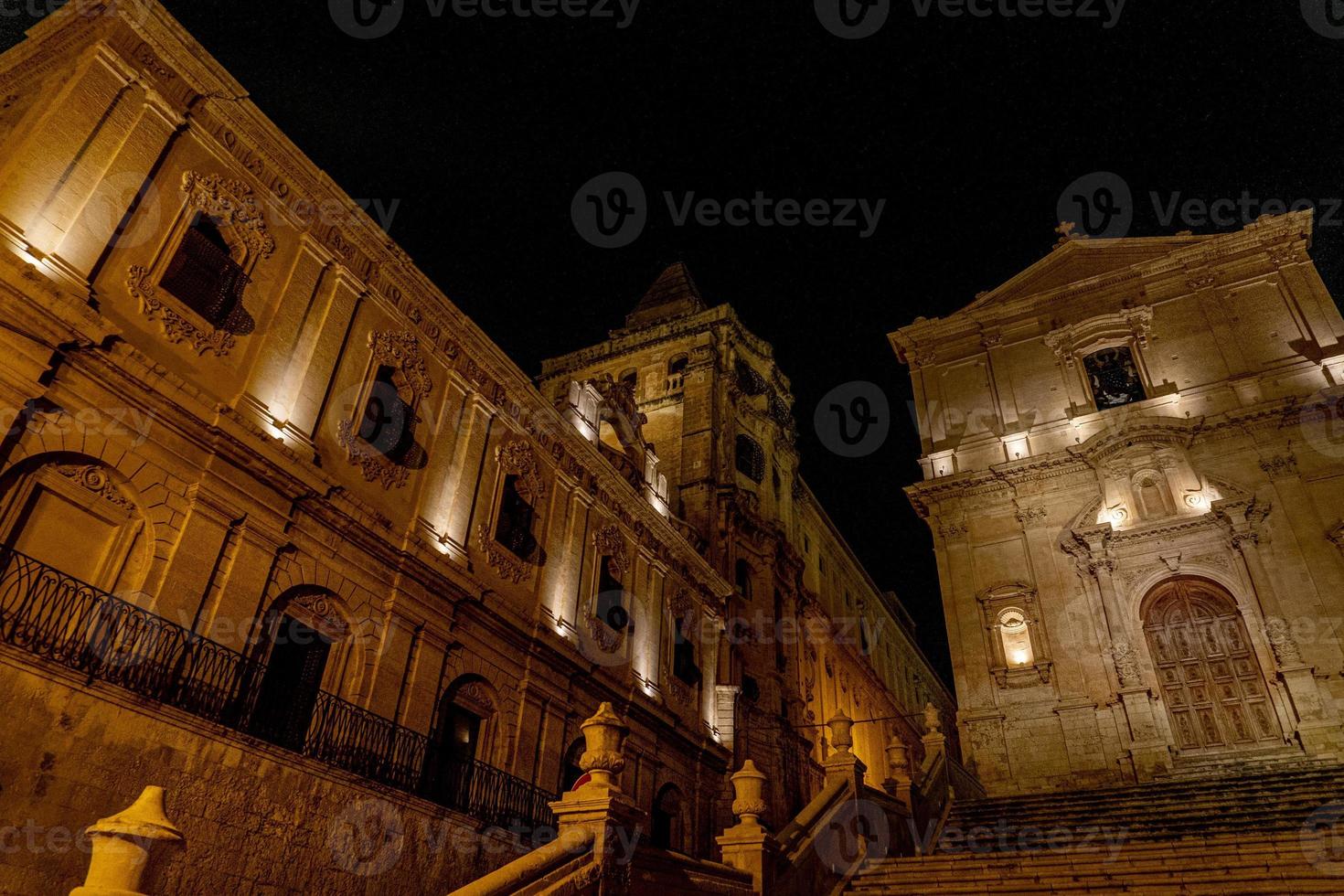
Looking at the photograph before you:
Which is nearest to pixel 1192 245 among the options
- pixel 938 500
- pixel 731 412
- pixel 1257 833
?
pixel 938 500

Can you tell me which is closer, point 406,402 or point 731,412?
point 406,402

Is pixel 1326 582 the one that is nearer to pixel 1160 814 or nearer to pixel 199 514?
pixel 1160 814

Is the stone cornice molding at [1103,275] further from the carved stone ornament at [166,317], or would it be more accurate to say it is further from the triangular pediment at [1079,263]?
the carved stone ornament at [166,317]

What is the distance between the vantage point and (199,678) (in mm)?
9883

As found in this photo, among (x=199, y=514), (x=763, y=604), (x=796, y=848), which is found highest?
(x=763, y=604)

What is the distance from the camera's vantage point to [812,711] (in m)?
30.8

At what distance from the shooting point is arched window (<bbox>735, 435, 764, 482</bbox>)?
3225 centimetres

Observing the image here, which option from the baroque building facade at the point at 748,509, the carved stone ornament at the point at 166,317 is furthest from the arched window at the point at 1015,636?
the carved stone ornament at the point at 166,317

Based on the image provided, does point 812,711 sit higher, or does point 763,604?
point 763,604

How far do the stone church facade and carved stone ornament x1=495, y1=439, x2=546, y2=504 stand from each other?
1134cm

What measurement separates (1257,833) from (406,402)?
15.0 meters

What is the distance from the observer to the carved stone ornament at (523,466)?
59.7 ft

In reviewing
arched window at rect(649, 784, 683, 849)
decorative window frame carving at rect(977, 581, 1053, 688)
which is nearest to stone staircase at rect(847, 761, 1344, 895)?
decorative window frame carving at rect(977, 581, 1053, 688)

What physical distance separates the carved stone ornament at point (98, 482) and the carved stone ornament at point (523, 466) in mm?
8159
